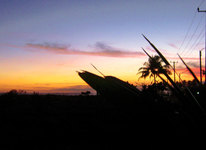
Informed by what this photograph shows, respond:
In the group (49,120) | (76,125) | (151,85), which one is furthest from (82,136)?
(151,85)

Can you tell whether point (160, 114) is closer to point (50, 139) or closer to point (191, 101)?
point (191, 101)

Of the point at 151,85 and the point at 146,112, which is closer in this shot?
the point at 146,112

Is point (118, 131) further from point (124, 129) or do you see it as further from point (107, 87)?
point (107, 87)

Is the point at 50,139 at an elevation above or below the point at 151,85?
below

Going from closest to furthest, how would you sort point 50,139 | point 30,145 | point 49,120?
1. point 30,145
2. point 50,139
3. point 49,120

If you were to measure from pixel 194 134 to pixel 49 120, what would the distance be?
637 cm

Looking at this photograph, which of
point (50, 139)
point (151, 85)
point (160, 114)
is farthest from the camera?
point (151, 85)

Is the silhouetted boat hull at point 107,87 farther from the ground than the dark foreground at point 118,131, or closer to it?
farther from the ground

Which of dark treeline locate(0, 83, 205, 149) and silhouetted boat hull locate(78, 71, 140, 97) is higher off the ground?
silhouetted boat hull locate(78, 71, 140, 97)

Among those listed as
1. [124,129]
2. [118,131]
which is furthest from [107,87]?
[118,131]

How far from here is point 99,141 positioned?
4.45 metres

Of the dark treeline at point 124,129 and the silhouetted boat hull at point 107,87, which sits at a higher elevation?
the silhouetted boat hull at point 107,87

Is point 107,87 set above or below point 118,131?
above

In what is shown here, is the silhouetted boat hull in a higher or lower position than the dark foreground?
higher
